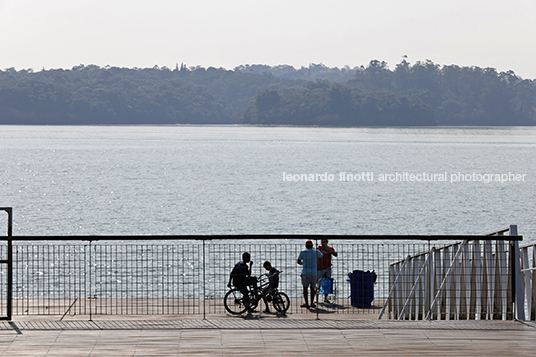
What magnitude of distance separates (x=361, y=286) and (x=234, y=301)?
518 centimetres

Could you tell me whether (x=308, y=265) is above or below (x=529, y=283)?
below

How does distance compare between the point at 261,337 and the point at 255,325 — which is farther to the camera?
the point at 255,325

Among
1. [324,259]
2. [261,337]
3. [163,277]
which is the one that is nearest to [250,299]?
[261,337]

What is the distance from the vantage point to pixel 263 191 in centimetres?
7831

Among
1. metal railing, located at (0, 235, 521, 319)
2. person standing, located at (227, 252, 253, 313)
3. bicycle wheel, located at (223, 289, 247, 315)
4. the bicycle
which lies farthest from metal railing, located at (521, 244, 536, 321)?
bicycle wheel, located at (223, 289, 247, 315)

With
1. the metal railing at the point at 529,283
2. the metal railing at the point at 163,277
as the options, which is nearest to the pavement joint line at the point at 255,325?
the metal railing at the point at 529,283

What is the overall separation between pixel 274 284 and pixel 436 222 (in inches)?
1726

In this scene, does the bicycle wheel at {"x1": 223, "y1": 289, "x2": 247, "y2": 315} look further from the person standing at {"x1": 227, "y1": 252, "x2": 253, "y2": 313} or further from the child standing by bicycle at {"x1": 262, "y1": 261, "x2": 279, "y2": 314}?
the child standing by bicycle at {"x1": 262, "y1": 261, "x2": 279, "y2": 314}

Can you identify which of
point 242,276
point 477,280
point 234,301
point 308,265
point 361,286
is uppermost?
point 477,280

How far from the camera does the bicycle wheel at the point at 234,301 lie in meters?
11.2

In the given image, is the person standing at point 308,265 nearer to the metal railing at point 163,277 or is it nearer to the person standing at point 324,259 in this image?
the metal railing at point 163,277

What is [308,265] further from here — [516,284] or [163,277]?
[163,277]

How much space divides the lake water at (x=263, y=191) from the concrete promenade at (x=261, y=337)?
37.5m

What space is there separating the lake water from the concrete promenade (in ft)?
123
